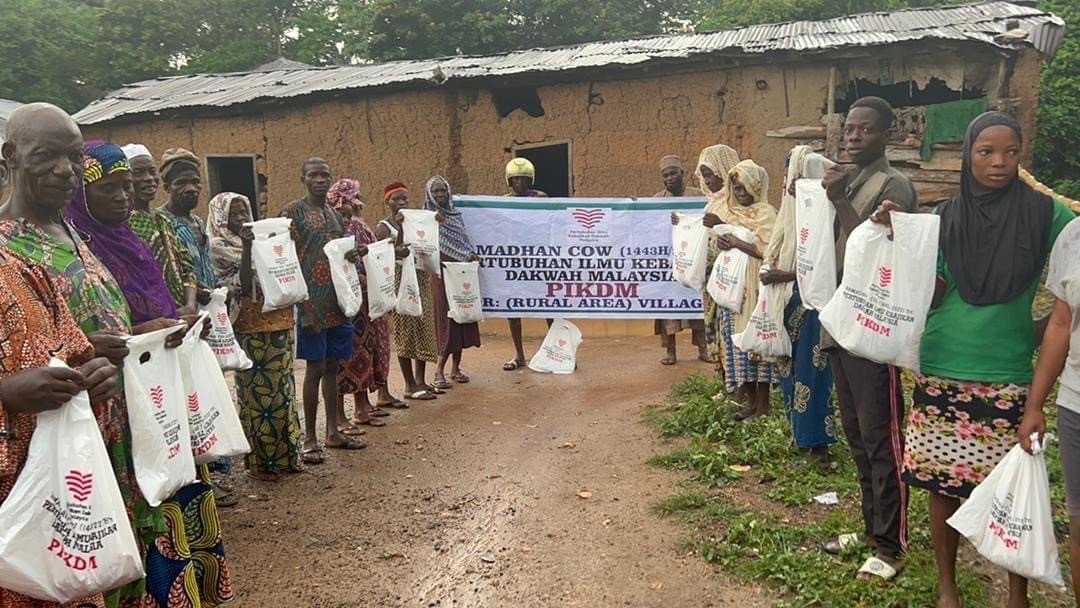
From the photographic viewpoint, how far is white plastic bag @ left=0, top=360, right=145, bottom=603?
1.87 meters

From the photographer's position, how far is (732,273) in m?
5.04

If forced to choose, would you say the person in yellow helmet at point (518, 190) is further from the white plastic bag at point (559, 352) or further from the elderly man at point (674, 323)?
the elderly man at point (674, 323)

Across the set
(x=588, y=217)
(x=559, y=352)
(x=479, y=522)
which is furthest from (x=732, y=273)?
(x=559, y=352)

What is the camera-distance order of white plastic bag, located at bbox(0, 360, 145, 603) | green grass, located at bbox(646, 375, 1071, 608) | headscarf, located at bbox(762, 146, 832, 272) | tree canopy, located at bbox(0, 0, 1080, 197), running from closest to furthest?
white plastic bag, located at bbox(0, 360, 145, 603) → green grass, located at bbox(646, 375, 1071, 608) → headscarf, located at bbox(762, 146, 832, 272) → tree canopy, located at bbox(0, 0, 1080, 197)

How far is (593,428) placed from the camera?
563cm

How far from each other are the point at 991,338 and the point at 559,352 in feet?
16.2

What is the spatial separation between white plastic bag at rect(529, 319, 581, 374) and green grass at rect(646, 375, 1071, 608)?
1890 mm

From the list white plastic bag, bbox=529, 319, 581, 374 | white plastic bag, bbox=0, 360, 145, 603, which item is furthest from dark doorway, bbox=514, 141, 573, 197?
white plastic bag, bbox=0, 360, 145, 603

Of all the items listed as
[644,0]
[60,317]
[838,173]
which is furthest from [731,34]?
[644,0]

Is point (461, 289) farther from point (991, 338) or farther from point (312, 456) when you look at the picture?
point (991, 338)

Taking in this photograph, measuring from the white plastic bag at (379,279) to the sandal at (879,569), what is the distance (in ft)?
11.6

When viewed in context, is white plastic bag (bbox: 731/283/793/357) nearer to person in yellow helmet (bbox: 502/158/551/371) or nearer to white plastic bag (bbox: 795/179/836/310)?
white plastic bag (bbox: 795/179/836/310)

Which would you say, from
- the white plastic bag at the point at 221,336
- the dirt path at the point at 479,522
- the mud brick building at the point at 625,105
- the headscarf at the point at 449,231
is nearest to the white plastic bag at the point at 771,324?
the dirt path at the point at 479,522

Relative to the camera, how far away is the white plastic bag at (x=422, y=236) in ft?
21.6
